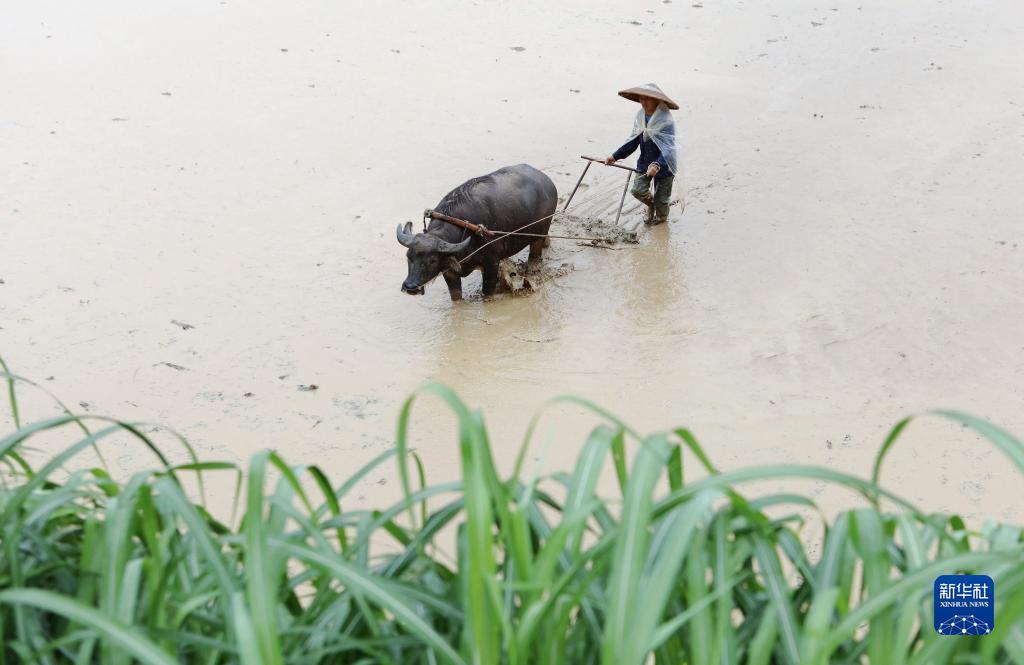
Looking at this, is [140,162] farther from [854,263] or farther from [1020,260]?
[1020,260]

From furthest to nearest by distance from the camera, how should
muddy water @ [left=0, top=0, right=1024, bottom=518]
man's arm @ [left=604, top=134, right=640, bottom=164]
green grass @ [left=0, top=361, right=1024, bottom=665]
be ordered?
1. man's arm @ [left=604, top=134, right=640, bottom=164]
2. muddy water @ [left=0, top=0, right=1024, bottom=518]
3. green grass @ [left=0, top=361, right=1024, bottom=665]

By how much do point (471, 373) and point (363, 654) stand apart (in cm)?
356

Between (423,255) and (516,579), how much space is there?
4.22m

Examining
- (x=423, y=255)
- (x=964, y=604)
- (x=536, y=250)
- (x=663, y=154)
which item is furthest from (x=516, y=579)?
(x=663, y=154)

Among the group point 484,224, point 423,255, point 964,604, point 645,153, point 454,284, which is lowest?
point 454,284

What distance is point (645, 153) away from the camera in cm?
673

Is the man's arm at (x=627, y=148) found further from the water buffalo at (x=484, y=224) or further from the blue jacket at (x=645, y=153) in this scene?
the water buffalo at (x=484, y=224)

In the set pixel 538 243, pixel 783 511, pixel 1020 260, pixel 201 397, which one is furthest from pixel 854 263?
pixel 201 397

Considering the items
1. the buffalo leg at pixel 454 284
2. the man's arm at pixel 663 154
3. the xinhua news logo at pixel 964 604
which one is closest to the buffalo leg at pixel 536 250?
the buffalo leg at pixel 454 284

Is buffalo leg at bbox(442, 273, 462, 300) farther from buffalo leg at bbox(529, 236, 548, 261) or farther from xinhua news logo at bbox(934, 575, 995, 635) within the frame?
xinhua news logo at bbox(934, 575, 995, 635)

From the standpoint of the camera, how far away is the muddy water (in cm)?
505

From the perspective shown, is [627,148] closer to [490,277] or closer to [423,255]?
[490,277]

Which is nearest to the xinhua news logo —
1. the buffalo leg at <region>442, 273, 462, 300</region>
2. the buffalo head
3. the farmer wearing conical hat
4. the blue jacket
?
the buffalo head

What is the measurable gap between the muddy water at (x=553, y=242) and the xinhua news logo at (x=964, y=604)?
9.14ft
